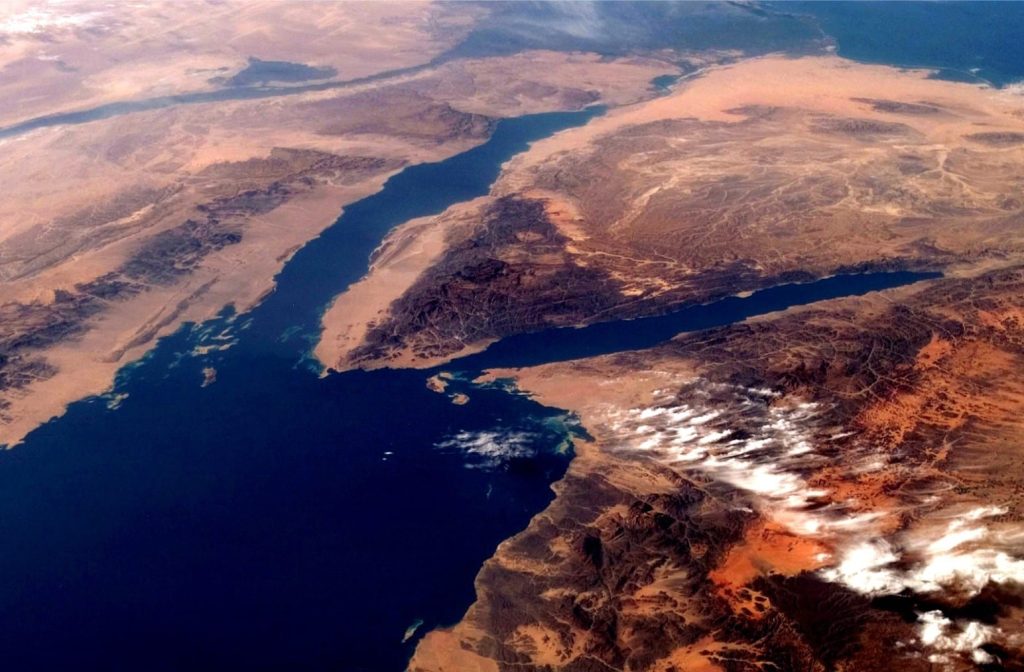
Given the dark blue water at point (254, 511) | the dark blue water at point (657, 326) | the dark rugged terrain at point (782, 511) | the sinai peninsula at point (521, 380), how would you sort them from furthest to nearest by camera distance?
the dark blue water at point (657, 326) → the dark blue water at point (254, 511) → the sinai peninsula at point (521, 380) → the dark rugged terrain at point (782, 511)

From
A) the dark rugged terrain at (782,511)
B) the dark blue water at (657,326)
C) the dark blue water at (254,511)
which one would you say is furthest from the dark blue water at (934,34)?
the dark blue water at (254,511)

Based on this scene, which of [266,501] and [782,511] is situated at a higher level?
[782,511]

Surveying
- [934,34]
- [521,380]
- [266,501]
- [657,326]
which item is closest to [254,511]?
[266,501]

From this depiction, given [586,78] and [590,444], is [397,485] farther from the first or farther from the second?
[586,78]

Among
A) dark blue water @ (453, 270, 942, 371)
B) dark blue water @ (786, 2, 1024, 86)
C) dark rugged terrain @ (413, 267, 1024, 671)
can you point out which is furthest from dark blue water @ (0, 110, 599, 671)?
dark blue water @ (786, 2, 1024, 86)

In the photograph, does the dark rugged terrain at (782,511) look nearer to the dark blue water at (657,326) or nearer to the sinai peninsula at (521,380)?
the sinai peninsula at (521,380)

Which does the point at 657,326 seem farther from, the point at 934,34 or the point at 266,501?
the point at 934,34
